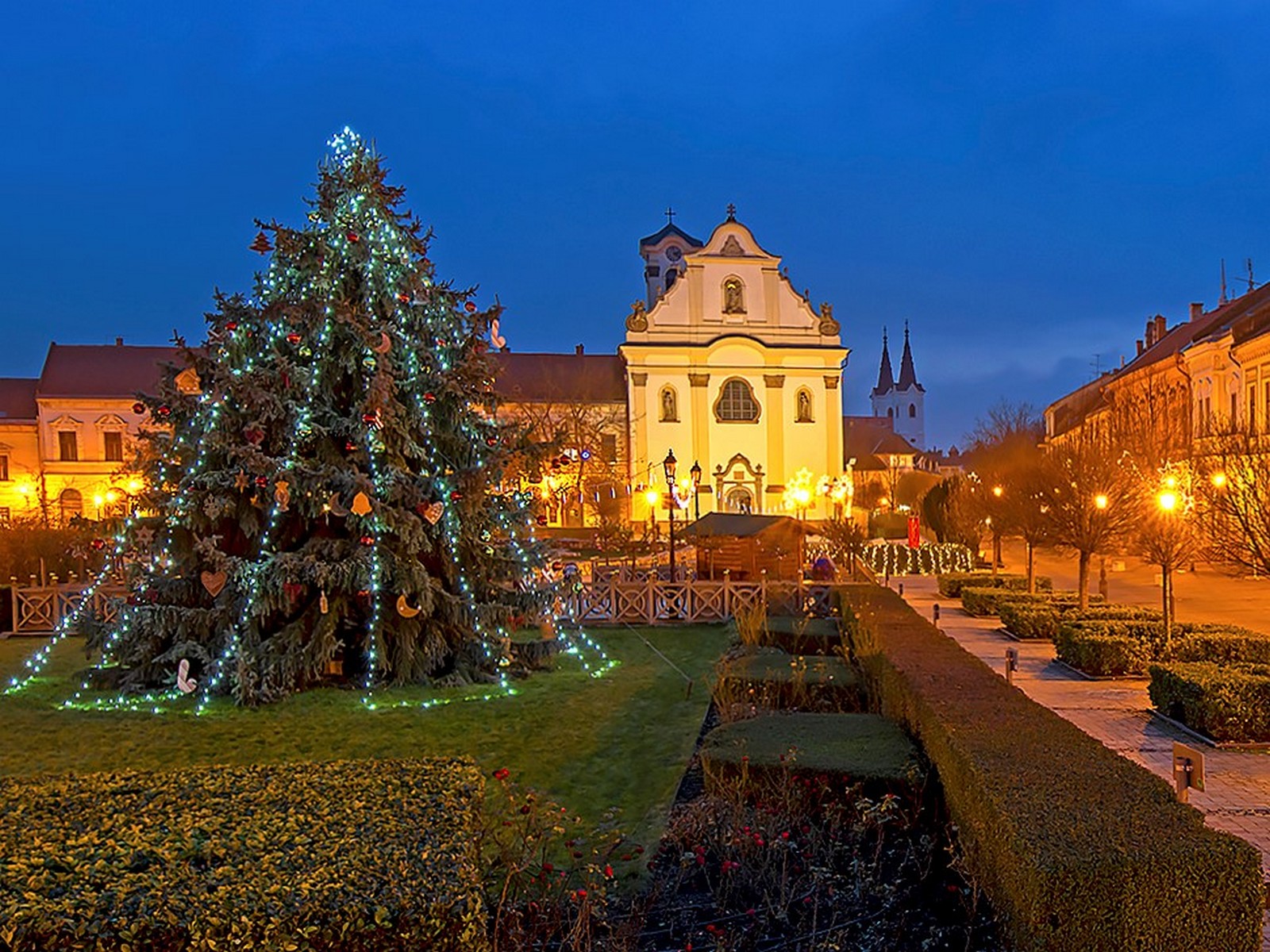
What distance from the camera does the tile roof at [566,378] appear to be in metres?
54.3

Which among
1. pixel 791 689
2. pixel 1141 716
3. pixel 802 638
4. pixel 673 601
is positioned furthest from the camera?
pixel 673 601

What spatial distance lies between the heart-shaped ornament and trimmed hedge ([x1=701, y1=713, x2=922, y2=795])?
22.5 feet

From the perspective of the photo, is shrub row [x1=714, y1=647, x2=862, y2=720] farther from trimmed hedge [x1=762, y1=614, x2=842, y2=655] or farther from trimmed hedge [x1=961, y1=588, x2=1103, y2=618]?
trimmed hedge [x1=961, y1=588, x2=1103, y2=618]

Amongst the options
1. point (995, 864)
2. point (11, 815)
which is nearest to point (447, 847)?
point (11, 815)

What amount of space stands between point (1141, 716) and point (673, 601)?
385 inches

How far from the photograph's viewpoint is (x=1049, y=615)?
17016mm

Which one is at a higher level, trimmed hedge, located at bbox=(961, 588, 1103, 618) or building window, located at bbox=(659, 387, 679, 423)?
building window, located at bbox=(659, 387, 679, 423)

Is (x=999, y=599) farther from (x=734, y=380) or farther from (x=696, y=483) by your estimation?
(x=734, y=380)

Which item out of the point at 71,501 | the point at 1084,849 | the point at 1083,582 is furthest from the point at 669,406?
the point at 1084,849

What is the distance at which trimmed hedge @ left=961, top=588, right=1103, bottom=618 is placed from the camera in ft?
61.2

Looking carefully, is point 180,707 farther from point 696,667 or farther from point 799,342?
point 799,342

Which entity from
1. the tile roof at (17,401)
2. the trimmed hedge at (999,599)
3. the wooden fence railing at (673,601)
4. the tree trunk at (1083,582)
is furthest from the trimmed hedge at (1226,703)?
the tile roof at (17,401)

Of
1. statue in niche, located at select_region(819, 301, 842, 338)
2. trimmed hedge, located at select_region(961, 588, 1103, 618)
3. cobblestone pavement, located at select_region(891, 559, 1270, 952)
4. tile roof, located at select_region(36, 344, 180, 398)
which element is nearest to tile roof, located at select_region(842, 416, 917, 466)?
statue in niche, located at select_region(819, 301, 842, 338)

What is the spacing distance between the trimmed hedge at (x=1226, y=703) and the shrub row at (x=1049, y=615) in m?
4.51
